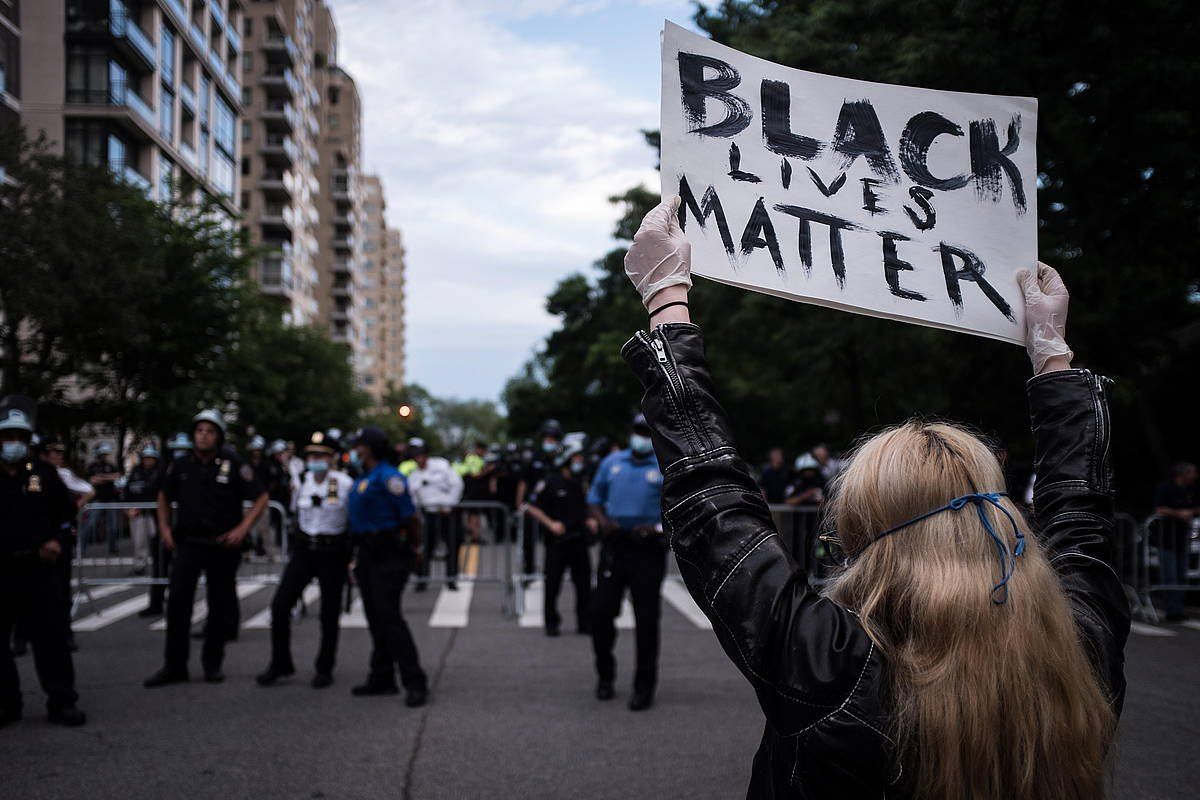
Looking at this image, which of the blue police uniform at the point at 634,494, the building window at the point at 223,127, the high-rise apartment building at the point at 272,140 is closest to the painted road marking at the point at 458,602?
the blue police uniform at the point at 634,494

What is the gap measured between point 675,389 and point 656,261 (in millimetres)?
333

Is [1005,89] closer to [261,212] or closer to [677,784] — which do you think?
[677,784]

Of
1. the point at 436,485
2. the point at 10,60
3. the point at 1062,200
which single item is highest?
the point at 10,60

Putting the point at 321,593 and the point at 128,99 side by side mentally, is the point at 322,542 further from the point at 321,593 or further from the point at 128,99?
the point at 128,99

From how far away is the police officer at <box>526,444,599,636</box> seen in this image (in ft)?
35.1

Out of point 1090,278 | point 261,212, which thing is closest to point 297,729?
point 1090,278

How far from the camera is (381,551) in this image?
7.79m

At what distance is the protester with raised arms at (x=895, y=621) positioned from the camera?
5.12 feet

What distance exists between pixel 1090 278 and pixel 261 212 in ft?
218

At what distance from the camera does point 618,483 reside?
305 inches

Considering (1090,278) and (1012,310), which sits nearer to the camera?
(1012,310)

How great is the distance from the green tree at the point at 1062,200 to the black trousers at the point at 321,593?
4383mm

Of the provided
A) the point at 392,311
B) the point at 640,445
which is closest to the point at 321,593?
the point at 640,445

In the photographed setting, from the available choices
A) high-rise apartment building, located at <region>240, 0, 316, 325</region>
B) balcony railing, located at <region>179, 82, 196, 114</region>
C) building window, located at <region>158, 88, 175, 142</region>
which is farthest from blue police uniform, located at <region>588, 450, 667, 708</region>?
high-rise apartment building, located at <region>240, 0, 316, 325</region>
